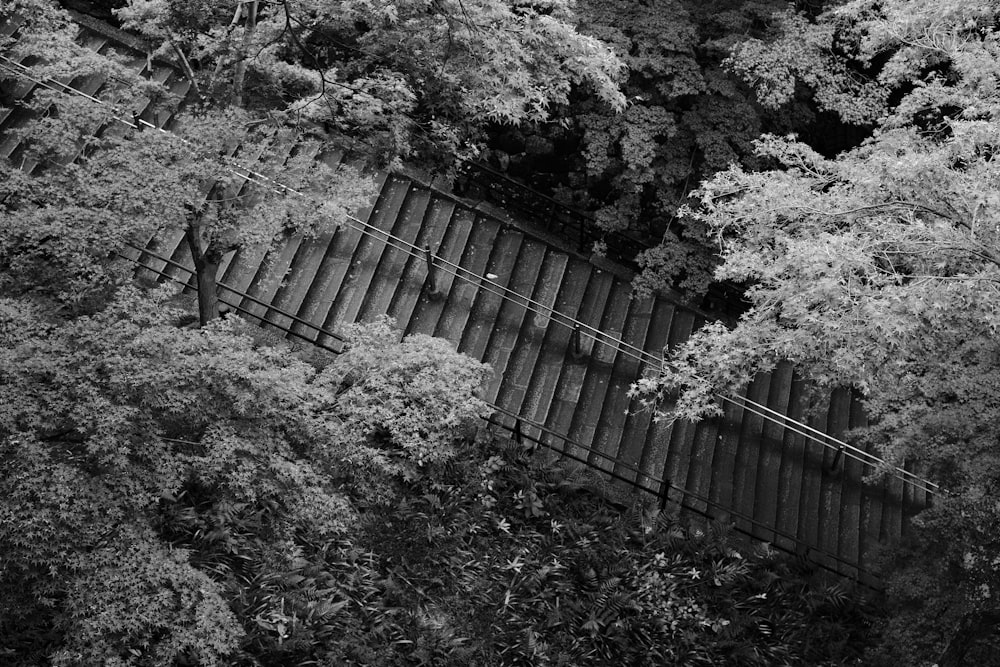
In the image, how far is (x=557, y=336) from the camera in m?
11.0

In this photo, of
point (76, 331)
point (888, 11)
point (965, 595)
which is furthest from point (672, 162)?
point (76, 331)

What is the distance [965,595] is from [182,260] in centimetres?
913

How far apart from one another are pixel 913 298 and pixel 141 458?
20.2ft

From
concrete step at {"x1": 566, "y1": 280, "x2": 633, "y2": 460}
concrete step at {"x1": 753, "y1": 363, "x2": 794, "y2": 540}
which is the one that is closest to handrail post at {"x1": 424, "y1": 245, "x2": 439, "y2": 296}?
concrete step at {"x1": 566, "y1": 280, "x2": 633, "y2": 460}

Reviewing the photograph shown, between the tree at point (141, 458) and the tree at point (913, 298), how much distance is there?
142 inches

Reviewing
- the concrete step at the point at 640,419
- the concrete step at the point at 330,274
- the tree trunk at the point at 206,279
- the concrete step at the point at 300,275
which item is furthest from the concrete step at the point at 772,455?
the tree trunk at the point at 206,279

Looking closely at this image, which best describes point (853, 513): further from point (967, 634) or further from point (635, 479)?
point (967, 634)

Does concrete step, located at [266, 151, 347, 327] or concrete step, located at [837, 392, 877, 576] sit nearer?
concrete step, located at [266, 151, 347, 327]

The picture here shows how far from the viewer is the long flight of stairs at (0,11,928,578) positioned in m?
10.2

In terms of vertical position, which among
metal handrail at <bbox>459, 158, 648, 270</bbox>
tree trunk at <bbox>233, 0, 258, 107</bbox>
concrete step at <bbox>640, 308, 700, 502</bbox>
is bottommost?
concrete step at <bbox>640, 308, 700, 502</bbox>

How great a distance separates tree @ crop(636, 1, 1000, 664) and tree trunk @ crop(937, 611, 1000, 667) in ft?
0.05

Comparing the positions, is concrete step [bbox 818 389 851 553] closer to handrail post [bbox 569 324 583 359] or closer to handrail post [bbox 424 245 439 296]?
handrail post [bbox 569 324 583 359]

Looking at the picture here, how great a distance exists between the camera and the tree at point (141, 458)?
15.5 ft

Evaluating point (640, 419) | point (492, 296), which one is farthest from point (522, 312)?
point (640, 419)
